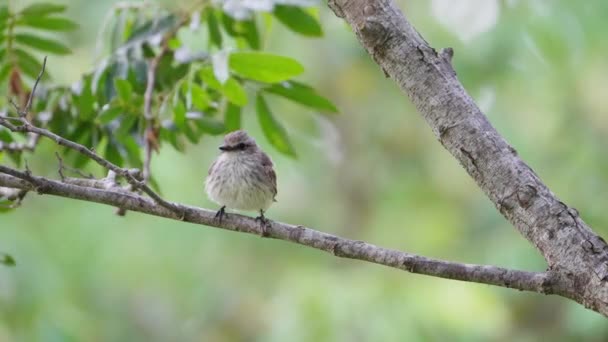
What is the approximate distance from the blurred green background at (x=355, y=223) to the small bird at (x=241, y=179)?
1.67 m

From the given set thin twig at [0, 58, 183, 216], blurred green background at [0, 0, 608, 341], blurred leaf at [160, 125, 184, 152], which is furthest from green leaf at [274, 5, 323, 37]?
blurred green background at [0, 0, 608, 341]

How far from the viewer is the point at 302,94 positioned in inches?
136

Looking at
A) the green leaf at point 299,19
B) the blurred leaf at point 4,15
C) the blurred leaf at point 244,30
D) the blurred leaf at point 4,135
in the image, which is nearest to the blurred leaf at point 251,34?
the blurred leaf at point 244,30

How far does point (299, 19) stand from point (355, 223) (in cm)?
474

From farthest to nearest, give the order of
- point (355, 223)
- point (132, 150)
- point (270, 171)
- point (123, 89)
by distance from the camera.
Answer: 1. point (355, 223)
2. point (270, 171)
3. point (132, 150)
4. point (123, 89)

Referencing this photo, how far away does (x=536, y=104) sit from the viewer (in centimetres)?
771

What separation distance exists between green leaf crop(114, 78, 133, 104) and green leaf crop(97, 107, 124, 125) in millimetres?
47

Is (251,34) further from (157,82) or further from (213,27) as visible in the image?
(157,82)

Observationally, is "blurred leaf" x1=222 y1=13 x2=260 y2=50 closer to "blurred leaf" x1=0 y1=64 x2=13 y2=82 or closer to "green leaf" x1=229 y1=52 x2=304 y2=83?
"green leaf" x1=229 y1=52 x2=304 y2=83

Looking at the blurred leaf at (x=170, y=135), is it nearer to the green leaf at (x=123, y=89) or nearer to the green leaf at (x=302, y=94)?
the green leaf at (x=123, y=89)

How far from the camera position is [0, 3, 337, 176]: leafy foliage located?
323 cm

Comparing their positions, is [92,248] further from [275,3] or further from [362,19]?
[362,19]

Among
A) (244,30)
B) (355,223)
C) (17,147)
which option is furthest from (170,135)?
(355,223)

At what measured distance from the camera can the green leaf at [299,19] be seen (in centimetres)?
369
